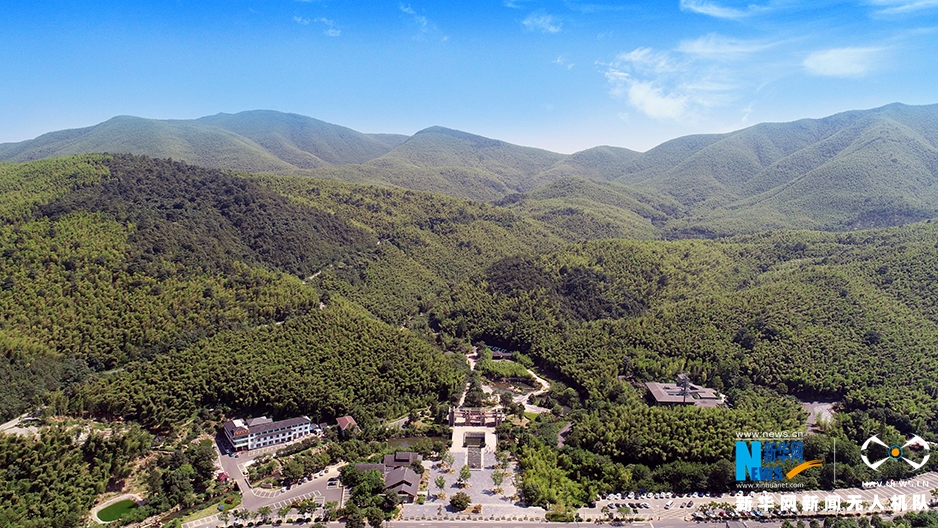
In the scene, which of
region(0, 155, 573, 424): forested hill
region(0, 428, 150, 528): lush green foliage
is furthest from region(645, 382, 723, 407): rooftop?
region(0, 428, 150, 528): lush green foliage

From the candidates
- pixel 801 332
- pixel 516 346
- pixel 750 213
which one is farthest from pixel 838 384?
pixel 750 213

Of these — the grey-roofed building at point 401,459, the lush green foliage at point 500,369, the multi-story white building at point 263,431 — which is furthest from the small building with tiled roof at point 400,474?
the lush green foliage at point 500,369

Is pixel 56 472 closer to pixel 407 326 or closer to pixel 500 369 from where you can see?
pixel 500 369

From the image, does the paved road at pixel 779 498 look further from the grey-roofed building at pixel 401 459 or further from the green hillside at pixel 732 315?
the grey-roofed building at pixel 401 459

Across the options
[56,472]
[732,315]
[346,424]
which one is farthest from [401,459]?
[732,315]

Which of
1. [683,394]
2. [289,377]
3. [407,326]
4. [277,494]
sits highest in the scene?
[289,377]

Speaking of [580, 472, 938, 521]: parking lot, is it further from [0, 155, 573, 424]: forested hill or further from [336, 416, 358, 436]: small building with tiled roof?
[0, 155, 573, 424]: forested hill

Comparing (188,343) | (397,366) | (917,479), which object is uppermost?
(188,343)

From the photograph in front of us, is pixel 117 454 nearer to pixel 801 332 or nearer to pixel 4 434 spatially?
pixel 4 434
